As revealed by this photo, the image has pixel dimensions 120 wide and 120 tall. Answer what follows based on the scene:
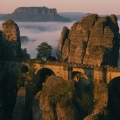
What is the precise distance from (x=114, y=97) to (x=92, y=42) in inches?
464

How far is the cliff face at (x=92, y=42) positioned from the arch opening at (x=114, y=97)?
13.0 feet

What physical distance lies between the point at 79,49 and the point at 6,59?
13.9 meters

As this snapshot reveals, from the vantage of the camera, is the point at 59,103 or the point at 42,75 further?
the point at 42,75

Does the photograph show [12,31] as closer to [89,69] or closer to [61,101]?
[89,69]

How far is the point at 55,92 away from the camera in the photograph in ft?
160

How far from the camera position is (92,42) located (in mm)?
61625

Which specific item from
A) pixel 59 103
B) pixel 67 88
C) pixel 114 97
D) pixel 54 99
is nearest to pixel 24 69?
pixel 67 88

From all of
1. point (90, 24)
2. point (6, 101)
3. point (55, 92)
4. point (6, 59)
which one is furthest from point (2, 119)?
point (90, 24)

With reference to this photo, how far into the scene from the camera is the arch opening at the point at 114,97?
52.8 metres

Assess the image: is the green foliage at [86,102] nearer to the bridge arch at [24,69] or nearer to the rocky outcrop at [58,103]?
the rocky outcrop at [58,103]

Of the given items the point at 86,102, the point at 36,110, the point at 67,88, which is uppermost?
the point at 67,88

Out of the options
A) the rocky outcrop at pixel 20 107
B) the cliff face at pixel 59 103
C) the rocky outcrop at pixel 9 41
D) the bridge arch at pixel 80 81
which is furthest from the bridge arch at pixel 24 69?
the cliff face at pixel 59 103

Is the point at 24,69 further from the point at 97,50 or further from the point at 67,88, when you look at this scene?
the point at 67,88

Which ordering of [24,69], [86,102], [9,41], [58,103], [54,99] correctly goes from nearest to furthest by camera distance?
[58,103] < [54,99] < [86,102] < [24,69] < [9,41]
